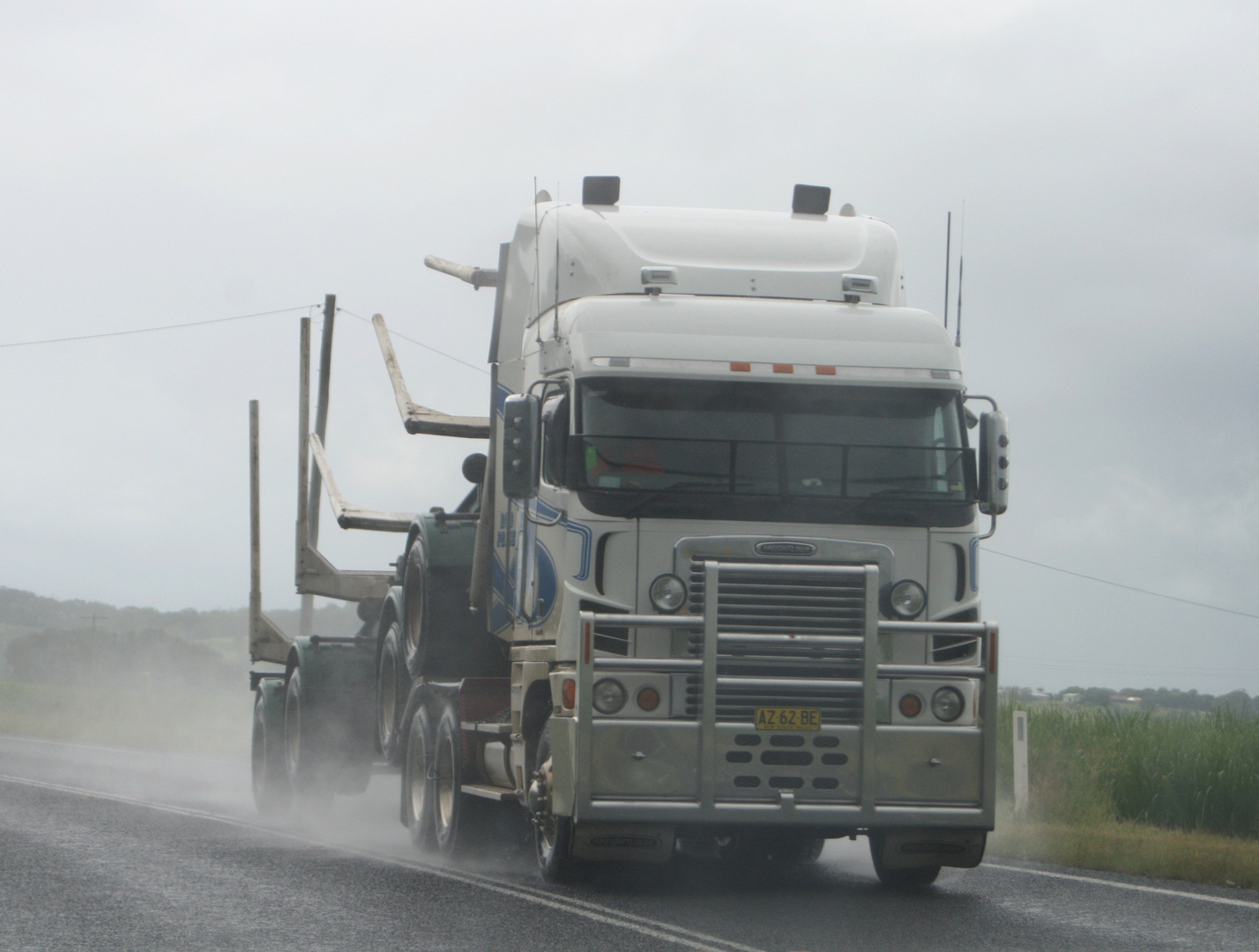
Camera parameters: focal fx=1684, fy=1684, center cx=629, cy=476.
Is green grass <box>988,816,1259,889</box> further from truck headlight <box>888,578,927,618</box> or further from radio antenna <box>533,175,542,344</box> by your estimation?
radio antenna <box>533,175,542,344</box>

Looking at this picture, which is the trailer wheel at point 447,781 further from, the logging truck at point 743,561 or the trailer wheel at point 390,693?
the trailer wheel at point 390,693

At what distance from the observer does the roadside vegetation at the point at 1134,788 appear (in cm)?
1234

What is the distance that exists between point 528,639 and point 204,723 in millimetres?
38078

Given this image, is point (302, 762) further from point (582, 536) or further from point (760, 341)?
point (760, 341)

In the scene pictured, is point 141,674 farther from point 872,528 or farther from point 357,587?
point 872,528

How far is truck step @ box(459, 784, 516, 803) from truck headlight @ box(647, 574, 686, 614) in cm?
201

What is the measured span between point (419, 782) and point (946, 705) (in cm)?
467

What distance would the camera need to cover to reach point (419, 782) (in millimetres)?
12602

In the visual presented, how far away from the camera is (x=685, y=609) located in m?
9.41

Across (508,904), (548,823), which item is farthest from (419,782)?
(508,904)

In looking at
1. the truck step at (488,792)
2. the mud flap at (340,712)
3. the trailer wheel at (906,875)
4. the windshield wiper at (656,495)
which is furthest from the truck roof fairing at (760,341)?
the mud flap at (340,712)

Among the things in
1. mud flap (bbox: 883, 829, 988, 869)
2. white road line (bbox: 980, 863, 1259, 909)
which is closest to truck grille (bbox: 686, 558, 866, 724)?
mud flap (bbox: 883, 829, 988, 869)

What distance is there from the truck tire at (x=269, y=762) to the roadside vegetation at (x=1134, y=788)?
22.8 ft

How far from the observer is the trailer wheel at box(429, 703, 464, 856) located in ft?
38.1
